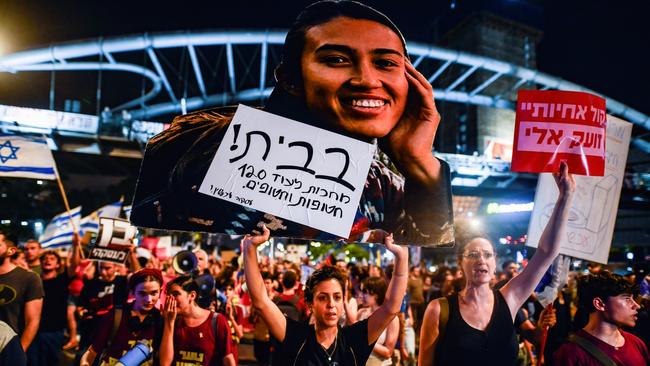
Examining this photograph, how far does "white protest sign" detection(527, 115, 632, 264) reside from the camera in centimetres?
447

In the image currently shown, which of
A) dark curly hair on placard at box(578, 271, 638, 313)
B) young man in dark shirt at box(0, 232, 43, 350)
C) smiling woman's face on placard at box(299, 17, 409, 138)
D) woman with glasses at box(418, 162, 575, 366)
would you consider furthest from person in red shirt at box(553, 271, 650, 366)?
young man in dark shirt at box(0, 232, 43, 350)

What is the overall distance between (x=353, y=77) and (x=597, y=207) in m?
2.98

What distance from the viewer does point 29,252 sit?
8695 mm

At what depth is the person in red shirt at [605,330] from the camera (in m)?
3.54

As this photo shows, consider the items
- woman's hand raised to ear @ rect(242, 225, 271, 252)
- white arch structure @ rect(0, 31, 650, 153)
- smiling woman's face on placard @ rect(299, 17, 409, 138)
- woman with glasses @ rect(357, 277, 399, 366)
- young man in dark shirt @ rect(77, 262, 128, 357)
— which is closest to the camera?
woman's hand raised to ear @ rect(242, 225, 271, 252)

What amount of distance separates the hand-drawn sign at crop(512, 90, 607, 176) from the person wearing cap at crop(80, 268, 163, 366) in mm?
3663

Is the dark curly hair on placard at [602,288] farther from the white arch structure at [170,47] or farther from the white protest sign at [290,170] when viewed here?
the white arch structure at [170,47]

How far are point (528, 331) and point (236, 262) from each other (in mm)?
8227

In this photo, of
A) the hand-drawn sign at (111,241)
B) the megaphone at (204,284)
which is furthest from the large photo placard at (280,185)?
the hand-drawn sign at (111,241)

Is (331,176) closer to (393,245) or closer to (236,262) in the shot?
(393,245)

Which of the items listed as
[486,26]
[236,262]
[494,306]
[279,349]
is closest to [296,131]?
[279,349]

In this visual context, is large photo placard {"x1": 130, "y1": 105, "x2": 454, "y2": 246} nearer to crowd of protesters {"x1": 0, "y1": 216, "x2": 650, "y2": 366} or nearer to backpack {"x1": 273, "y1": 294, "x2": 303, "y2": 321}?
crowd of protesters {"x1": 0, "y1": 216, "x2": 650, "y2": 366}

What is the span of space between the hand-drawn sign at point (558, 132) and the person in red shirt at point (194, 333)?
3021mm

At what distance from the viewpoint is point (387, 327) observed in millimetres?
5164
